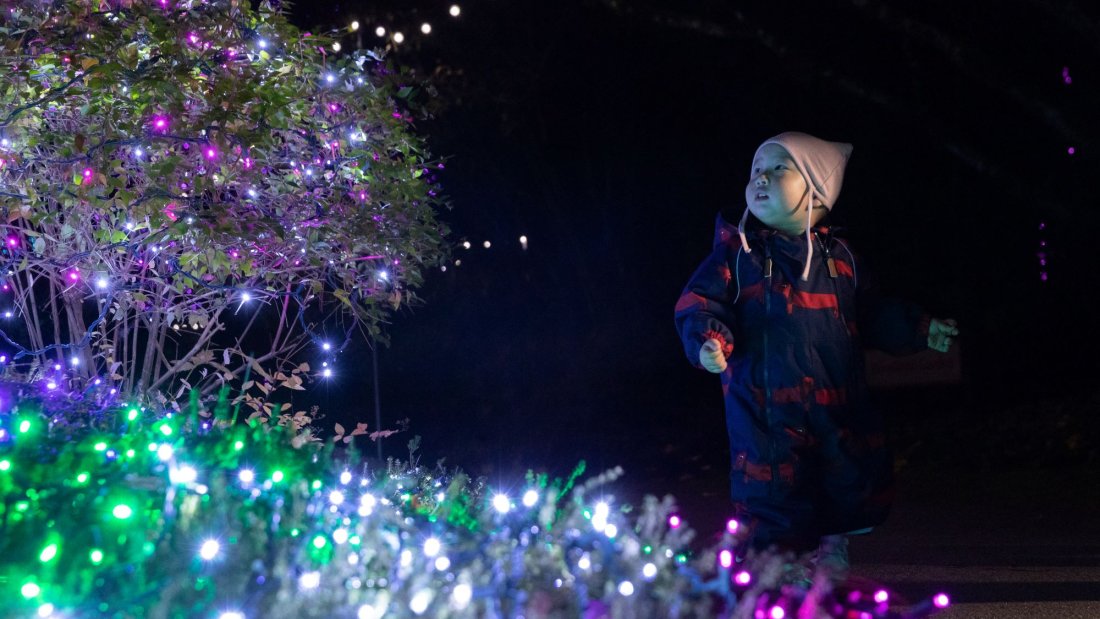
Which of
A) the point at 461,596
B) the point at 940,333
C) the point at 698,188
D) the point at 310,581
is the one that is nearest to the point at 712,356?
the point at 940,333

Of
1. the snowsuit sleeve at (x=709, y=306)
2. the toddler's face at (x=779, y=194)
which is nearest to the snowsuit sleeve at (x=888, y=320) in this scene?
the toddler's face at (x=779, y=194)

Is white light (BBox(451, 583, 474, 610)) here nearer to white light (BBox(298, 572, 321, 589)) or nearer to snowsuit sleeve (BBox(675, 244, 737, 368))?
white light (BBox(298, 572, 321, 589))

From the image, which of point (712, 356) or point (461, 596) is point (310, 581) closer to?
point (461, 596)

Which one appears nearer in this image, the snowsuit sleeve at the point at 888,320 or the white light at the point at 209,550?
the white light at the point at 209,550

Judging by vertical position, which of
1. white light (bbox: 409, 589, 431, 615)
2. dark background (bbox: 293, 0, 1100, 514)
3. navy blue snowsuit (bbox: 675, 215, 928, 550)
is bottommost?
dark background (bbox: 293, 0, 1100, 514)

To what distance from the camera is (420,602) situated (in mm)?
2469

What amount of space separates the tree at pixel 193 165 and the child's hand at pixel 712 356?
162 centimetres

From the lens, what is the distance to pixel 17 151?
4438 mm

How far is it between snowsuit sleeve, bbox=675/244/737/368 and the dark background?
535 centimetres

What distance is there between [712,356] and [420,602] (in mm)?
2153

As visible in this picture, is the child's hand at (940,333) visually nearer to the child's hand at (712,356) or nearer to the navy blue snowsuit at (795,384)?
the navy blue snowsuit at (795,384)

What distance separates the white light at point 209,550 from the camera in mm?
2520

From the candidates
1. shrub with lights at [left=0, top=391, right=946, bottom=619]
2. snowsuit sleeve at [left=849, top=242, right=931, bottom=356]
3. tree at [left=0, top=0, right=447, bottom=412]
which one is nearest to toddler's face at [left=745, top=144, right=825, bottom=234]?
snowsuit sleeve at [left=849, top=242, right=931, bottom=356]

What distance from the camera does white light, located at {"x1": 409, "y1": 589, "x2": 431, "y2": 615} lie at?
2.46 m
